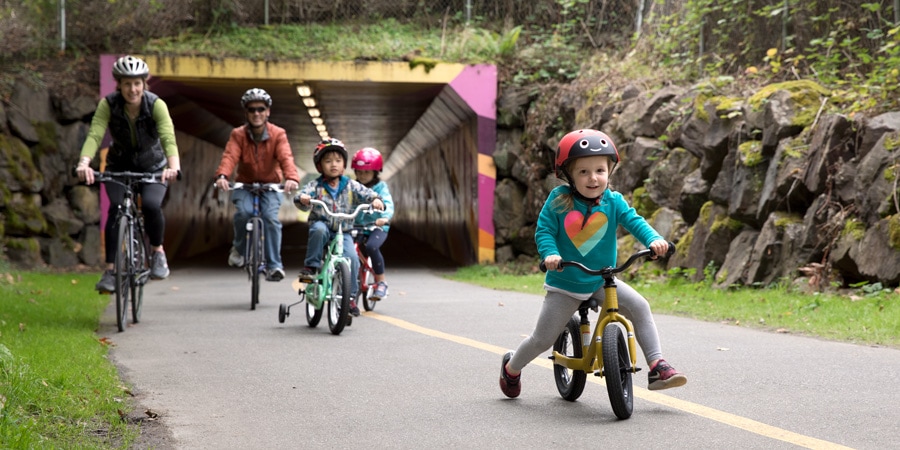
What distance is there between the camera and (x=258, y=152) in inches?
438

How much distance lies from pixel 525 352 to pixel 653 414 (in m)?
0.74

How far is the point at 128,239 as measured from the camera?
9305 mm

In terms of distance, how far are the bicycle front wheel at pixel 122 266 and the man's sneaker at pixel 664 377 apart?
17.5ft

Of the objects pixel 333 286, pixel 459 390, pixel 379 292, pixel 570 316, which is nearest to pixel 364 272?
pixel 379 292

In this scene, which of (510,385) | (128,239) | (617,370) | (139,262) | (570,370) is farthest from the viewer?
(139,262)

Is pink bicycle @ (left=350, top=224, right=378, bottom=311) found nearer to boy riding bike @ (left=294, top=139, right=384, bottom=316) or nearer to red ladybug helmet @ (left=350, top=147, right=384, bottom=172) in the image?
red ladybug helmet @ (left=350, top=147, right=384, bottom=172)

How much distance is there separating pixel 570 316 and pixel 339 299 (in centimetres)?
391

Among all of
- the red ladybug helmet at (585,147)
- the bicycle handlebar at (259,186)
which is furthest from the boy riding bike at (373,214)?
the red ladybug helmet at (585,147)

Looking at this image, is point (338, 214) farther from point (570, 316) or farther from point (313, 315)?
point (570, 316)

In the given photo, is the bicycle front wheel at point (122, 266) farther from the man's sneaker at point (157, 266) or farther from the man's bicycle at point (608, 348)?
the man's bicycle at point (608, 348)

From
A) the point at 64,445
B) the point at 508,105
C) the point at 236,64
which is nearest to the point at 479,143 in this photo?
the point at 508,105

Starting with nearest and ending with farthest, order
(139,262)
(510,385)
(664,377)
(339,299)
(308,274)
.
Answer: (664,377) → (510,385) → (339,299) → (139,262) → (308,274)

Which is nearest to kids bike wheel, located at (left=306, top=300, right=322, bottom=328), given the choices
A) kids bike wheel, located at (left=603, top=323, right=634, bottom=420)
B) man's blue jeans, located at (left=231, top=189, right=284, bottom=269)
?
man's blue jeans, located at (left=231, top=189, right=284, bottom=269)

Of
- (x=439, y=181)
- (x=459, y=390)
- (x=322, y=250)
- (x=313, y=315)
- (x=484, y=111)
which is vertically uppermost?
(x=484, y=111)
